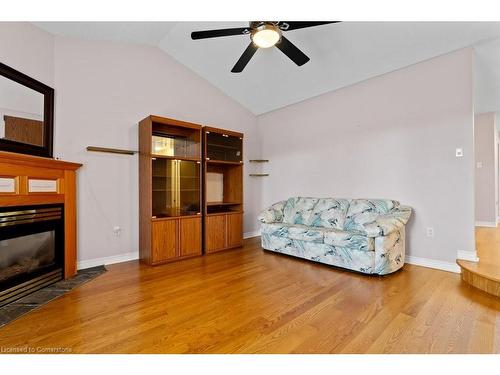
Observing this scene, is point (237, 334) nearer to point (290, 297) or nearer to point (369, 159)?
point (290, 297)

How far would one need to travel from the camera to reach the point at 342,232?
320cm

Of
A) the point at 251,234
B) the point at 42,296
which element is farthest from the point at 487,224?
the point at 42,296

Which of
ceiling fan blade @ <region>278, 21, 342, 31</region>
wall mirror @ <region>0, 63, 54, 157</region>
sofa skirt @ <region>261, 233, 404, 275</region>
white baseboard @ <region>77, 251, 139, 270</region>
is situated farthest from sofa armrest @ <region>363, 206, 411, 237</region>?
wall mirror @ <region>0, 63, 54, 157</region>

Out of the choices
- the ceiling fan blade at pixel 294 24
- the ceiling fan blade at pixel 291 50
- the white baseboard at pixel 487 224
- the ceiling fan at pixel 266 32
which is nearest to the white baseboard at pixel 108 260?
the ceiling fan at pixel 266 32

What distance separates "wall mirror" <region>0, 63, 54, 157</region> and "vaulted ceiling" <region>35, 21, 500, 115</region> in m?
0.77

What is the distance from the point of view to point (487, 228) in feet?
17.0

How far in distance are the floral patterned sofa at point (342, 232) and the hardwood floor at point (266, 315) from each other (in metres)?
0.23

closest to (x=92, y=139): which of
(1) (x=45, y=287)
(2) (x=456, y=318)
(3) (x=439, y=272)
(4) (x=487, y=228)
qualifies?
(1) (x=45, y=287)

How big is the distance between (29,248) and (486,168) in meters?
8.10

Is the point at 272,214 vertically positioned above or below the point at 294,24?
below

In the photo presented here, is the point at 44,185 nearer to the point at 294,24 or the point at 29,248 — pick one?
the point at 29,248

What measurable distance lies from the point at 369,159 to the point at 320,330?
109 inches

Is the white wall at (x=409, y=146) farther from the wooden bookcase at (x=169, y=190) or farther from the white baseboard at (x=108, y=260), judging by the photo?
the white baseboard at (x=108, y=260)

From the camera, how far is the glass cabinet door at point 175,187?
3484 mm
